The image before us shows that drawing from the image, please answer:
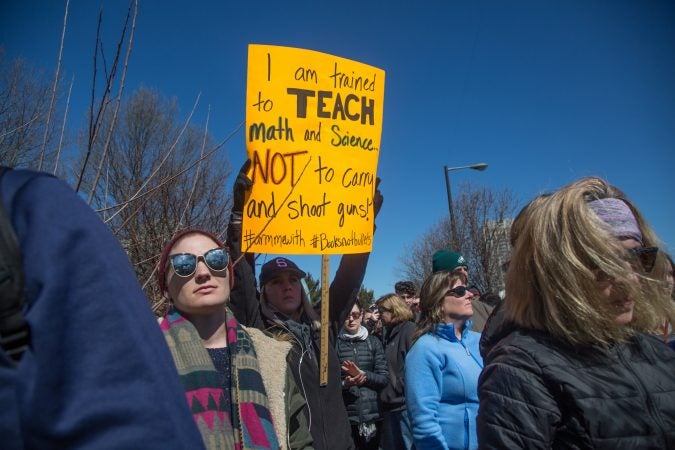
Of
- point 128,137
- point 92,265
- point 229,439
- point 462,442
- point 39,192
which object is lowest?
point 462,442

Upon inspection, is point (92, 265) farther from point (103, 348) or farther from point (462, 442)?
point (462, 442)

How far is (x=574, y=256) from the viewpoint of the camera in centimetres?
143

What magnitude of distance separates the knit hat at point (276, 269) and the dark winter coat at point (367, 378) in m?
2.19

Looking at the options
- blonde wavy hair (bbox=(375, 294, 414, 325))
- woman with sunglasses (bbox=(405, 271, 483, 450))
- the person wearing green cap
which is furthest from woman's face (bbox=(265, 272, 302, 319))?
blonde wavy hair (bbox=(375, 294, 414, 325))

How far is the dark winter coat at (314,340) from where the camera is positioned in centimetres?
269

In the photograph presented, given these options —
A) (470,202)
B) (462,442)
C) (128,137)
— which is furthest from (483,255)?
(462,442)

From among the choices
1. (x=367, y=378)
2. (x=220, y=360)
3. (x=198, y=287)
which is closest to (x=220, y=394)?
(x=220, y=360)

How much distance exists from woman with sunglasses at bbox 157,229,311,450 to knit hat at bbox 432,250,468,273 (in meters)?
1.85

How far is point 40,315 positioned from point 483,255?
669 inches

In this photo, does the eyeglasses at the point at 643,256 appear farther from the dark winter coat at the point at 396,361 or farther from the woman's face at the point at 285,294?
the dark winter coat at the point at 396,361

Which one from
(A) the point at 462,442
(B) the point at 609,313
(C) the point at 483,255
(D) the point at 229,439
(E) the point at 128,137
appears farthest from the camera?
(C) the point at 483,255

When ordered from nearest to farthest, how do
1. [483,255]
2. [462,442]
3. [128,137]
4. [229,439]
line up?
[229,439], [462,442], [128,137], [483,255]

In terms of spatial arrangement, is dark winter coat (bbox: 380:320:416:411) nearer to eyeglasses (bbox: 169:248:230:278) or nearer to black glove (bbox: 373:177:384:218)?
black glove (bbox: 373:177:384:218)

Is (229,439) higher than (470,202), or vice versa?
(470,202)
